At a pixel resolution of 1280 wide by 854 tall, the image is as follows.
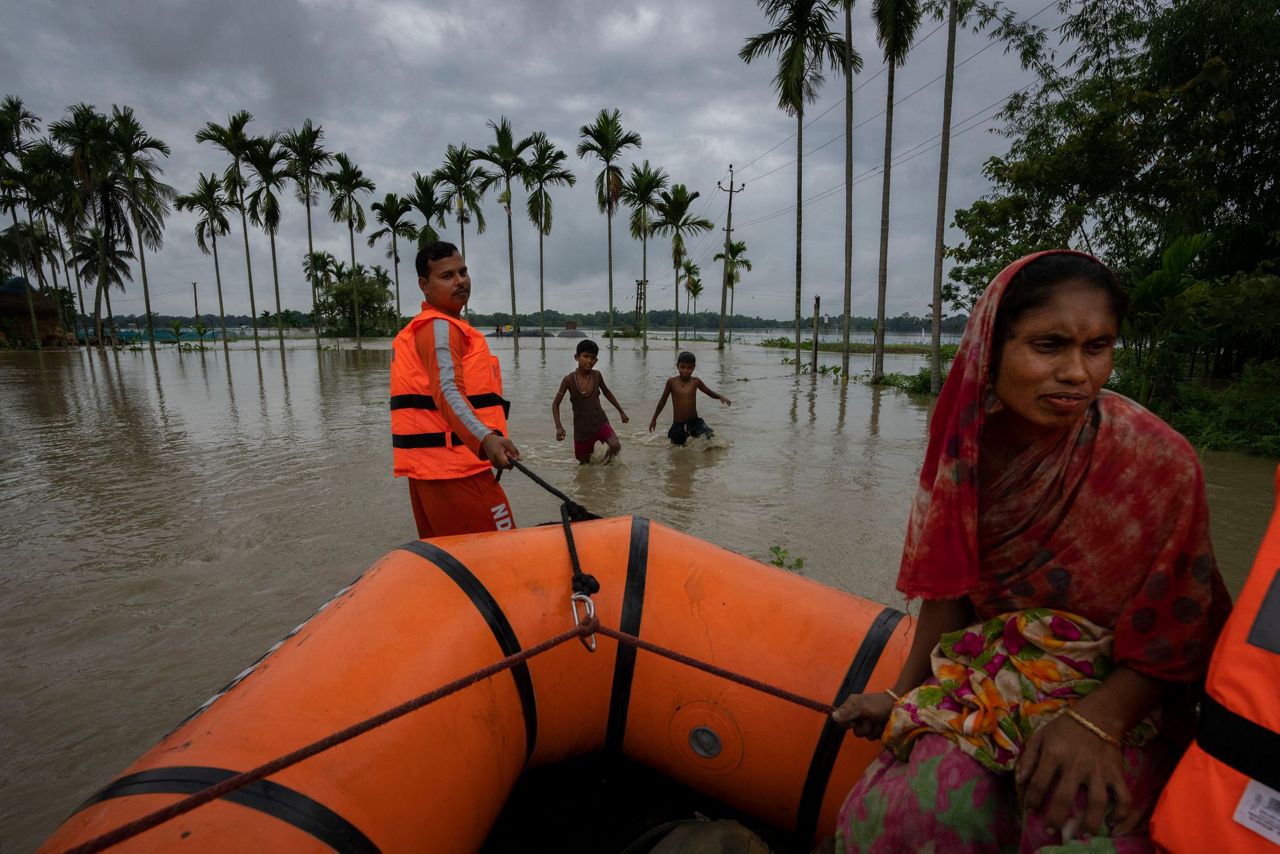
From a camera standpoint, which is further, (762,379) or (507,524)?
(762,379)

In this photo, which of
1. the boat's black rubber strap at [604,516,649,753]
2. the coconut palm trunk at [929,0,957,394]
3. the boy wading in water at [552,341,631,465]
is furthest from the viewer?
the coconut palm trunk at [929,0,957,394]

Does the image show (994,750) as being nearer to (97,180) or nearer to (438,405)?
(438,405)

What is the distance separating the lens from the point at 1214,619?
3.69 ft

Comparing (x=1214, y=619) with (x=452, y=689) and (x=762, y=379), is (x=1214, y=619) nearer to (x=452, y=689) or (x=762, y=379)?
(x=452, y=689)

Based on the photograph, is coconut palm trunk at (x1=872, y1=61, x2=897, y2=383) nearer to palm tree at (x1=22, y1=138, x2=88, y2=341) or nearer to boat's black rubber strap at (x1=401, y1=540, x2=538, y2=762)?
boat's black rubber strap at (x1=401, y1=540, x2=538, y2=762)

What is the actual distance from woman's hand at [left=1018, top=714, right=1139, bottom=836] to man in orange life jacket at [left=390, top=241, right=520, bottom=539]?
2.37 metres

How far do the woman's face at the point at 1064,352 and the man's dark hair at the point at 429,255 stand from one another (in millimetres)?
2669

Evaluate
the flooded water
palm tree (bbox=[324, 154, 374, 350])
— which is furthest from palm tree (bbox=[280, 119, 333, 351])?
the flooded water

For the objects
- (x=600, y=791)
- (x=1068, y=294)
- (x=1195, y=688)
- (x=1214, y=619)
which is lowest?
(x=600, y=791)

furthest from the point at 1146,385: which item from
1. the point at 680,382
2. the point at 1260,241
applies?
the point at 680,382

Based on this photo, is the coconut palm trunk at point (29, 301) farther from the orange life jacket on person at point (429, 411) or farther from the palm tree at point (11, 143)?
the orange life jacket on person at point (429, 411)

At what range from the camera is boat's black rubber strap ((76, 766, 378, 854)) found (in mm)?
1388

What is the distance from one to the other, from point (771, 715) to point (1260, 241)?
16890 mm

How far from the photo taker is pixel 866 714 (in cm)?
151
